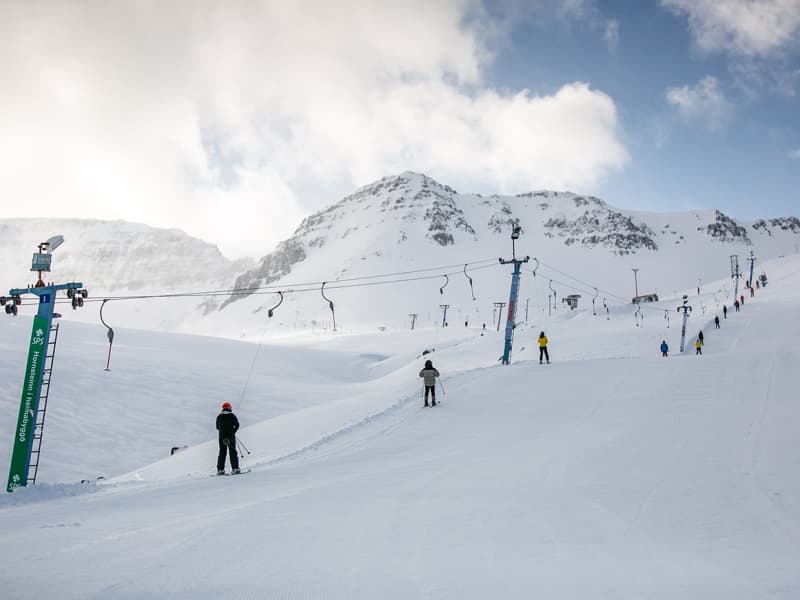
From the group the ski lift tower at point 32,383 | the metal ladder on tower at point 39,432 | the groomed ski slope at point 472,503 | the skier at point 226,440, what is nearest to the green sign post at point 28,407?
the ski lift tower at point 32,383

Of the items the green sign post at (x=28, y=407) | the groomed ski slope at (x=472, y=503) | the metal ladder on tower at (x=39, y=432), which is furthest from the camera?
the metal ladder on tower at (x=39, y=432)

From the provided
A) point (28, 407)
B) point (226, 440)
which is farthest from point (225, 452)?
point (28, 407)

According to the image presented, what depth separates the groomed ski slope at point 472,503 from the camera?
4961 mm

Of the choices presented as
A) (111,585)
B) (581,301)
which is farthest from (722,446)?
(581,301)

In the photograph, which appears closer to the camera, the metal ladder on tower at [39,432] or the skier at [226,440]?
the skier at [226,440]

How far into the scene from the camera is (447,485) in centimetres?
866

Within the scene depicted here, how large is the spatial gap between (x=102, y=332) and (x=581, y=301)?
156 m

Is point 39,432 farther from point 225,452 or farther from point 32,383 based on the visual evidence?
point 225,452

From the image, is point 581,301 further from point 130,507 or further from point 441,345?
point 130,507

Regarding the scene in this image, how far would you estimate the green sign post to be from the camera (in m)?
13.4

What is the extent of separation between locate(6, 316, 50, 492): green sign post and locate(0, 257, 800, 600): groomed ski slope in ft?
11.9

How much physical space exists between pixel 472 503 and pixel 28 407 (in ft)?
43.0

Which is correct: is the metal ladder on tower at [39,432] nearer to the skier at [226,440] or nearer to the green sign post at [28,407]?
the green sign post at [28,407]

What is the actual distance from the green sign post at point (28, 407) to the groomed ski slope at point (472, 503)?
3629mm
